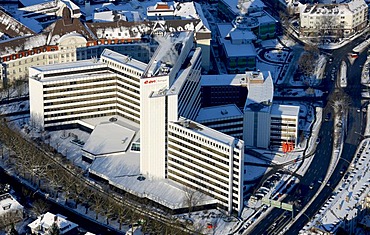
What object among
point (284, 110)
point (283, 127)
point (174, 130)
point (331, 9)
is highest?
point (174, 130)

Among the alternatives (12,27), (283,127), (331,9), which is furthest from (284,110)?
(12,27)

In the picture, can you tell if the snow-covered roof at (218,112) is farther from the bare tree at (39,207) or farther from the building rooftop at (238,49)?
the building rooftop at (238,49)

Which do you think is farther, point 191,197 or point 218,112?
point 218,112

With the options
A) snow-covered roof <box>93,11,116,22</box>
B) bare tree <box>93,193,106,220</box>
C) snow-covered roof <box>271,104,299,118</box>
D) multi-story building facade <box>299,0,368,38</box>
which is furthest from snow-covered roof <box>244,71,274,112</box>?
multi-story building facade <box>299,0,368,38</box>

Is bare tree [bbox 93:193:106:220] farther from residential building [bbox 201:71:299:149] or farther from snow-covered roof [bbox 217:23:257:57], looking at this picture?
snow-covered roof [bbox 217:23:257:57]

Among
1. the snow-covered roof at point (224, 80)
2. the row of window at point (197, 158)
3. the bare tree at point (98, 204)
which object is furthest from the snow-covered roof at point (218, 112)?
the bare tree at point (98, 204)

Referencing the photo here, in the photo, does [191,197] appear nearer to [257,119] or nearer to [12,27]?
[257,119]
